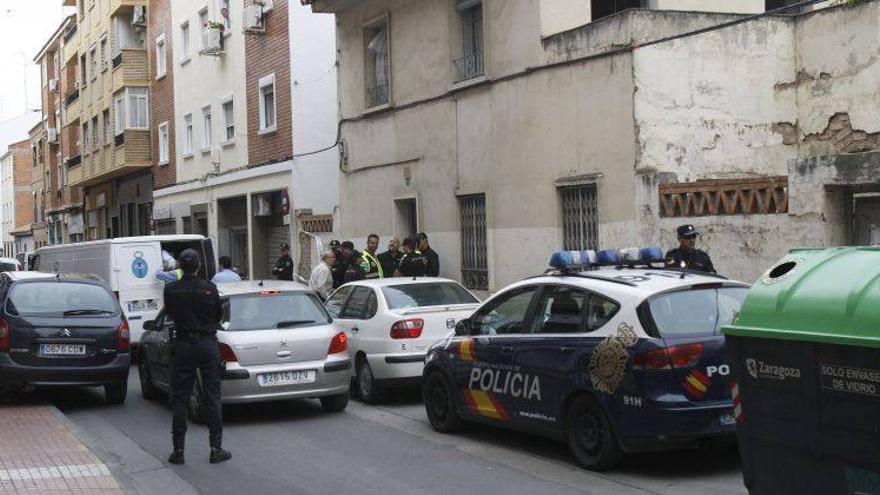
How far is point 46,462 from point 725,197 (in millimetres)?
8341

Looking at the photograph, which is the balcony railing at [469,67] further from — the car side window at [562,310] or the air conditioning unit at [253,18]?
the car side window at [562,310]

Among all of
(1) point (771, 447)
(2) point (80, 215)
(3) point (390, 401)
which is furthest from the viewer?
(2) point (80, 215)

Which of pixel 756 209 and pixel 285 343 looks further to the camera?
pixel 756 209

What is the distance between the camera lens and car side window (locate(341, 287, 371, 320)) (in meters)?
12.5

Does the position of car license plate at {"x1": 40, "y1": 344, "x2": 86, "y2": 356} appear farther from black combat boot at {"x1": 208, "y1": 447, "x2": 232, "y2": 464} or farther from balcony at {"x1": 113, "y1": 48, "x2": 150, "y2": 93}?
balcony at {"x1": 113, "y1": 48, "x2": 150, "y2": 93}

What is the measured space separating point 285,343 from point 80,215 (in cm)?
4101

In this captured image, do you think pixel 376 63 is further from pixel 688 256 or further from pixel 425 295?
pixel 688 256

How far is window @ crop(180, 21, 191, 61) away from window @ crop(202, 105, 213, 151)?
2329mm

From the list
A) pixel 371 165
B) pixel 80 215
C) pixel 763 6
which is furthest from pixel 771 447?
pixel 80 215

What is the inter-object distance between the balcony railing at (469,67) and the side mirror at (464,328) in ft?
28.7

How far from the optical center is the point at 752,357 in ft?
18.7

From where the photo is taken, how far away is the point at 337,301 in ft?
44.4

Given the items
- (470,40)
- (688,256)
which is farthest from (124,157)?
(688,256)

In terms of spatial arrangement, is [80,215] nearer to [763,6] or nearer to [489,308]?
[763,6]
